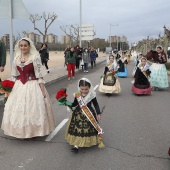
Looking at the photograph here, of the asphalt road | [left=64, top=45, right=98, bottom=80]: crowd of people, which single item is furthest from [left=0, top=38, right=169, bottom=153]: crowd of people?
[left=64, top=45, right=98, bottom=80]: crowd of people

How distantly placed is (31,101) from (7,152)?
36.6 inches

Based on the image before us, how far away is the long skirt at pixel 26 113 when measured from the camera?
4855mm

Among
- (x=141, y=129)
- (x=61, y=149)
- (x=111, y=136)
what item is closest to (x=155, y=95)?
(x=141, y=129)

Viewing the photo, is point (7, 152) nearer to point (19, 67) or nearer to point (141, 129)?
point (19, 67)

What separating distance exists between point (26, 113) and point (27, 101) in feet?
0.68

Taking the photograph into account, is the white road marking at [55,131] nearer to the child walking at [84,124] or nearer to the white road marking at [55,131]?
the white road marking at [55,131]

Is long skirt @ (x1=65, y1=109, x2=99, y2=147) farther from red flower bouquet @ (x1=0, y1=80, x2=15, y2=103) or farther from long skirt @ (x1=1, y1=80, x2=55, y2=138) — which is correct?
red flower bouquet @ (x1=0, y1=80, x2=15, y2=103)

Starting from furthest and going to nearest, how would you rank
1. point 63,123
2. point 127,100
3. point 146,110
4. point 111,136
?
point 127,100, point 146,110, point 63,123, point 111,136

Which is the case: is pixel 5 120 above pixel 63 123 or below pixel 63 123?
above

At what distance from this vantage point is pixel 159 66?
37.3ft

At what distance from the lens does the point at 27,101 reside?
490 centimetres

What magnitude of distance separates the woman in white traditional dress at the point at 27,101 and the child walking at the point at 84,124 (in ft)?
1.87

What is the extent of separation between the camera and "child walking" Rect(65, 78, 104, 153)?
15.1ft

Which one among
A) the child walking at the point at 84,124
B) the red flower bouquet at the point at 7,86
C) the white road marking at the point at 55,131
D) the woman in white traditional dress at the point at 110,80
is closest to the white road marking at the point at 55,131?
the white road marking at the point at 55,131
